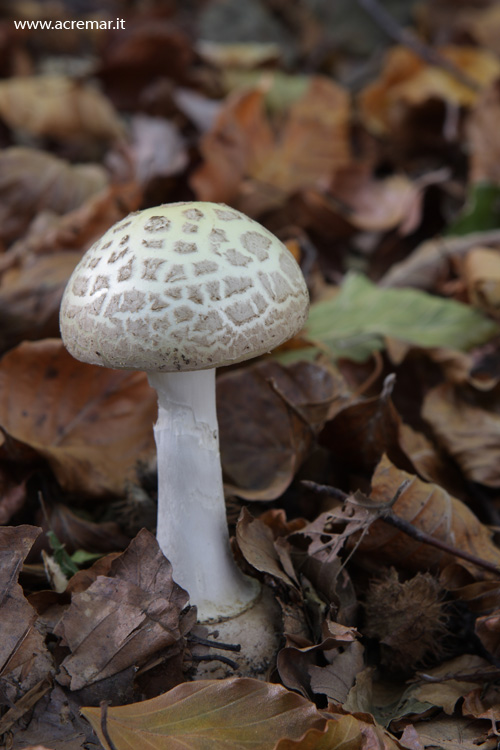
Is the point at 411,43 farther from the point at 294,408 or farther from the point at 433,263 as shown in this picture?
the point at 294,408

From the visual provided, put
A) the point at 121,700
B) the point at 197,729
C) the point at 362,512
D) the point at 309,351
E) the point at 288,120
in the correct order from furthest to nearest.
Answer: the point at 288,120 < the point at 309,351 < the point at 362,512 < the point at 121,700 < the point at 197,729

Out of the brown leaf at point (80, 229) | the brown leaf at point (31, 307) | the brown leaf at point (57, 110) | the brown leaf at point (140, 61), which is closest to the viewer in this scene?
the brown leaf at point (31, 307)

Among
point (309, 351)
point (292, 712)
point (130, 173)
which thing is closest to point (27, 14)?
point (130, 173)

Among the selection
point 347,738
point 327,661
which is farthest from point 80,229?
point 347,738

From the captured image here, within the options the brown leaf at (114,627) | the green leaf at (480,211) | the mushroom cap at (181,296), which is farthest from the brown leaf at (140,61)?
the brown leaf at (114,627)

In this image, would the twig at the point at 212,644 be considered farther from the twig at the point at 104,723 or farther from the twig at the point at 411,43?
the twig at the point at 411,43

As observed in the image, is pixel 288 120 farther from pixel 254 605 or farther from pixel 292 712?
pixel 292 712
